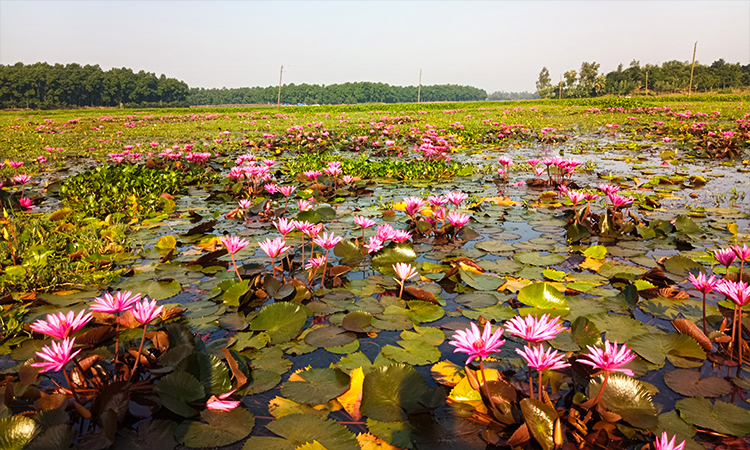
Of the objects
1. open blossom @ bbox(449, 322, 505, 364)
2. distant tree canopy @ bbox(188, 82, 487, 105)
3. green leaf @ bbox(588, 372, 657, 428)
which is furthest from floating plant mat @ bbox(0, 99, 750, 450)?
distant tree canopy @ bbox(188, 82, 487, 105)

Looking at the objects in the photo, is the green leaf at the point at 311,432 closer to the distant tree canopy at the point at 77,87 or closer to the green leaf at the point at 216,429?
the green leaf at the point at 216,429

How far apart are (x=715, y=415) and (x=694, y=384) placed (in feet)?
0.70

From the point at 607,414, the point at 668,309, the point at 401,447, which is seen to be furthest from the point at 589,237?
the point at 401,447

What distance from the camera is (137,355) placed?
164 centimetres

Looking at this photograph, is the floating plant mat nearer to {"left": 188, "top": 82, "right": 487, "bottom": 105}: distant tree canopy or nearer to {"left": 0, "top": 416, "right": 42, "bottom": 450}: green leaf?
{"left": 0, "top": 416, "right": 42, "bottom": 450}: green leaf

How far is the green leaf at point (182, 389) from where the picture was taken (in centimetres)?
154

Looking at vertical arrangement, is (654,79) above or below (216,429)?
above

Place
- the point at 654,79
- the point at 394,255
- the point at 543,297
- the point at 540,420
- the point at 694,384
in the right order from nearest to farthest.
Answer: the point at 540,420
the point at 694,384
the point at 543,297
the point at 394,255
the point at 654,79

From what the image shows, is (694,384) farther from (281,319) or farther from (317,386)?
(281,319)

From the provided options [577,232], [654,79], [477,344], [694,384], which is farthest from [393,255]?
[654,79]

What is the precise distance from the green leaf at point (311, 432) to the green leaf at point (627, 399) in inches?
35.2

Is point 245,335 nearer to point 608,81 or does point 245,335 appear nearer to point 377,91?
point 608,81

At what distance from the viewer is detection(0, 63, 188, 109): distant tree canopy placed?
82.5m

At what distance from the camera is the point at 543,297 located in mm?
2371
